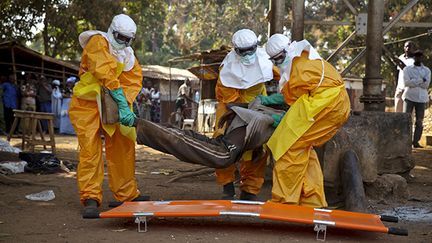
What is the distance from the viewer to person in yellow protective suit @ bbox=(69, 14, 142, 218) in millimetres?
5906

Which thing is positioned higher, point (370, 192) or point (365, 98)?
point (365, 98)

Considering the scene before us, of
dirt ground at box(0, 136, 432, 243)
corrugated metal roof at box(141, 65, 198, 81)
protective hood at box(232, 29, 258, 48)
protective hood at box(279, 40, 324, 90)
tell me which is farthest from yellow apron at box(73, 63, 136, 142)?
corrugated metal roof at box(141, 65, 198, 81)

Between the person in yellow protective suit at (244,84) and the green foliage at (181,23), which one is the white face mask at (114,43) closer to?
the person in yellow protective suit at (244,84)

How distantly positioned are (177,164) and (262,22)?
25.0m

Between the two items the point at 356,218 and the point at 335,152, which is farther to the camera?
the point at 335,152

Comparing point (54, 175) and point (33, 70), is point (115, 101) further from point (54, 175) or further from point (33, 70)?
point (33, 70)

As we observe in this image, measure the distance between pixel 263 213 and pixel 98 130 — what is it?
1988 millimetres

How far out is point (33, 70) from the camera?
841 inches

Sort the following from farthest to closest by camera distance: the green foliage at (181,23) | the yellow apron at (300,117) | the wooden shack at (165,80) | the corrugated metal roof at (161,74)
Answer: the wooden shack at (165,80) → the corrugated metal roof at (161,74) → the green foliage at (181,23) → the yellow apron at (300,117)

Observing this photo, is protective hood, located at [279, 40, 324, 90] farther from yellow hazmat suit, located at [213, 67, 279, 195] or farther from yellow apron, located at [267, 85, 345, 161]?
yellow hazmat suit, located at [213, 67, 279, 195]

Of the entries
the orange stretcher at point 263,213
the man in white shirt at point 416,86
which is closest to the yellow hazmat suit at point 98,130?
the orange stretcher at point 263,213

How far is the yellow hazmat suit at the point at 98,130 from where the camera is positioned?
5.88 meters

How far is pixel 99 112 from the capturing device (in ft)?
19.7

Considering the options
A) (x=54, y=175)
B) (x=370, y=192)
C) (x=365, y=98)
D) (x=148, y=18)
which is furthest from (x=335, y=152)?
(x=148, y=18)
